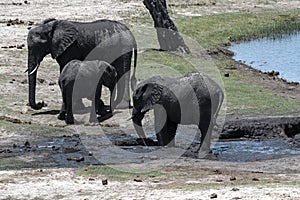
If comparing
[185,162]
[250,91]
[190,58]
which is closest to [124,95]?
[250,91]

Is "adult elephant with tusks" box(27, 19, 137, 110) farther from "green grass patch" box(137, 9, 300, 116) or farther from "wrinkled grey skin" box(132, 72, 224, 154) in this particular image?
"wrinkled grey skin" box(132, 72, 224, 154)

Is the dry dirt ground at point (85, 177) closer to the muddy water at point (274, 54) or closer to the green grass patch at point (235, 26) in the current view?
the muddy water at point (274, 54)

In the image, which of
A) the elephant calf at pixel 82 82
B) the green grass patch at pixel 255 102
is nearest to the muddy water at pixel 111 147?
the elephant calf at pixel 82 82

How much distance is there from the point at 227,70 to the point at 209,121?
34.2 feet

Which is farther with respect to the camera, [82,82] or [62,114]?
[62,114]

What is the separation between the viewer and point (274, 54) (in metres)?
30.8

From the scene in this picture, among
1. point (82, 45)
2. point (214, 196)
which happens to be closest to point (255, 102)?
point (82, 45)

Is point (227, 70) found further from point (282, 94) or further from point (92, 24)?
point (92, 24)

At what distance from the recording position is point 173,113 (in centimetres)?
1571

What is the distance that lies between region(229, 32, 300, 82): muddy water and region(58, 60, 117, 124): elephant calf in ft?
26.9

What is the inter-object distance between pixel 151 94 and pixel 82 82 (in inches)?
118

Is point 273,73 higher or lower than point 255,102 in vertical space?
lower

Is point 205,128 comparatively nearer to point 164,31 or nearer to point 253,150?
point 253,150

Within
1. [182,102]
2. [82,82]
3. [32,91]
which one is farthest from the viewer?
[32,91]
